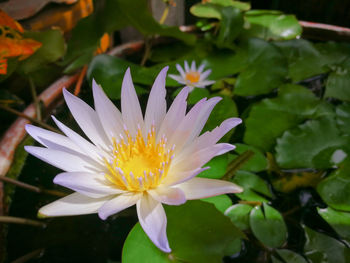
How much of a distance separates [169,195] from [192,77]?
1.81 ft

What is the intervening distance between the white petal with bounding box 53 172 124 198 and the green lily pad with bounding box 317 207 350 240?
1.73 feet

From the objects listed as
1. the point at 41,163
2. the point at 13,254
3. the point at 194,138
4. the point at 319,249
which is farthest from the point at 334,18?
the point at 13,254

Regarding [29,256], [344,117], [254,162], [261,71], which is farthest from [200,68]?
[29,256]

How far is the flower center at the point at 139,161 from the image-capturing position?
0.45m

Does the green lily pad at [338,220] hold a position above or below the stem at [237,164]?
below

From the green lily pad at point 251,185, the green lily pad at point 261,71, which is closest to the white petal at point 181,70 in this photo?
the green lily pad at point 261,71

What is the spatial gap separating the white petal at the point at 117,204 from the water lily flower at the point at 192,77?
0.48 m

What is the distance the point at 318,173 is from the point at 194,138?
1.63 feet

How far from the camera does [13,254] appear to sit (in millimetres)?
693

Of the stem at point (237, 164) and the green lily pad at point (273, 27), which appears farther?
the green lily pad at point (273, 27)

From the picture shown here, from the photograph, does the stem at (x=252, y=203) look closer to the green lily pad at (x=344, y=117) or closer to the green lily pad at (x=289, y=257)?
the green lily pad at (x=289, y=257)

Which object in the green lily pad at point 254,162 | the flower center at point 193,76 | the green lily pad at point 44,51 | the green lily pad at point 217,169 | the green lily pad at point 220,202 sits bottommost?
the green lily pad at point 254,162

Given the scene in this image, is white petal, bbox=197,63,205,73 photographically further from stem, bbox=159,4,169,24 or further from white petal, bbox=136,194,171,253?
white petal, bbox=136,194,171,253

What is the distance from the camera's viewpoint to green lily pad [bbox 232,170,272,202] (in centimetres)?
71
